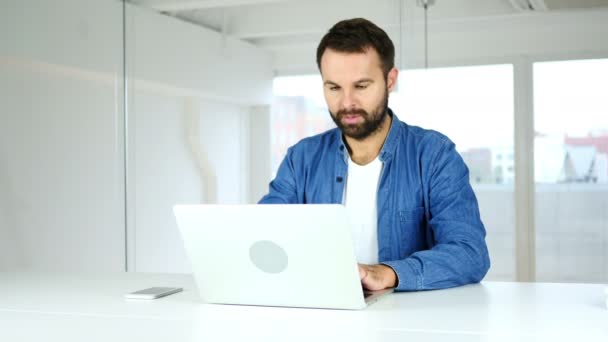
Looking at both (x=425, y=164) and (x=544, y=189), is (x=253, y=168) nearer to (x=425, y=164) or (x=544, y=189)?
(x=544, y=189)

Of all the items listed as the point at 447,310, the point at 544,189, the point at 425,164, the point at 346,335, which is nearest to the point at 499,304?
the point at 447,310

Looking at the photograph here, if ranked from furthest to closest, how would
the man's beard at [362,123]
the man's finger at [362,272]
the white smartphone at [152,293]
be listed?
1. the man's beard at [362,123]
2. the white smartphone at [152,293]
3. the man's finger at [362,272]

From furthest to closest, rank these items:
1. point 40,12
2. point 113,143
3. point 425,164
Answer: point 113,143 < point 40,12 < point 425,164

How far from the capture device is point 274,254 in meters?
1.96

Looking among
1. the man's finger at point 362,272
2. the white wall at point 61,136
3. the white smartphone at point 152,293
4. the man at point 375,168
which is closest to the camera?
the man's finger at point 362,272

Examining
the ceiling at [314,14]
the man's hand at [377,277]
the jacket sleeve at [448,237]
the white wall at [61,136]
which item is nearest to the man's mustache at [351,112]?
the jacket sleeve at [448,237]

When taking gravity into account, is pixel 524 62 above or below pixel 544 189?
above

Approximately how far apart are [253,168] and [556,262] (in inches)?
75.5

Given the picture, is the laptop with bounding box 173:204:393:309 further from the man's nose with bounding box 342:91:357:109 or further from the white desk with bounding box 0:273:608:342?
the man's nose with bounding box 342:91:357:109

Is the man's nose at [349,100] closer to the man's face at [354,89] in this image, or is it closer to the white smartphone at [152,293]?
the man's face at [354,89]

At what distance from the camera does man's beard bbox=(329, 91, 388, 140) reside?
9.05ft

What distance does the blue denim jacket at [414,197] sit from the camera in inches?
92.0

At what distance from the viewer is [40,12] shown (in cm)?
466

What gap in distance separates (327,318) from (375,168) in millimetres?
1052
